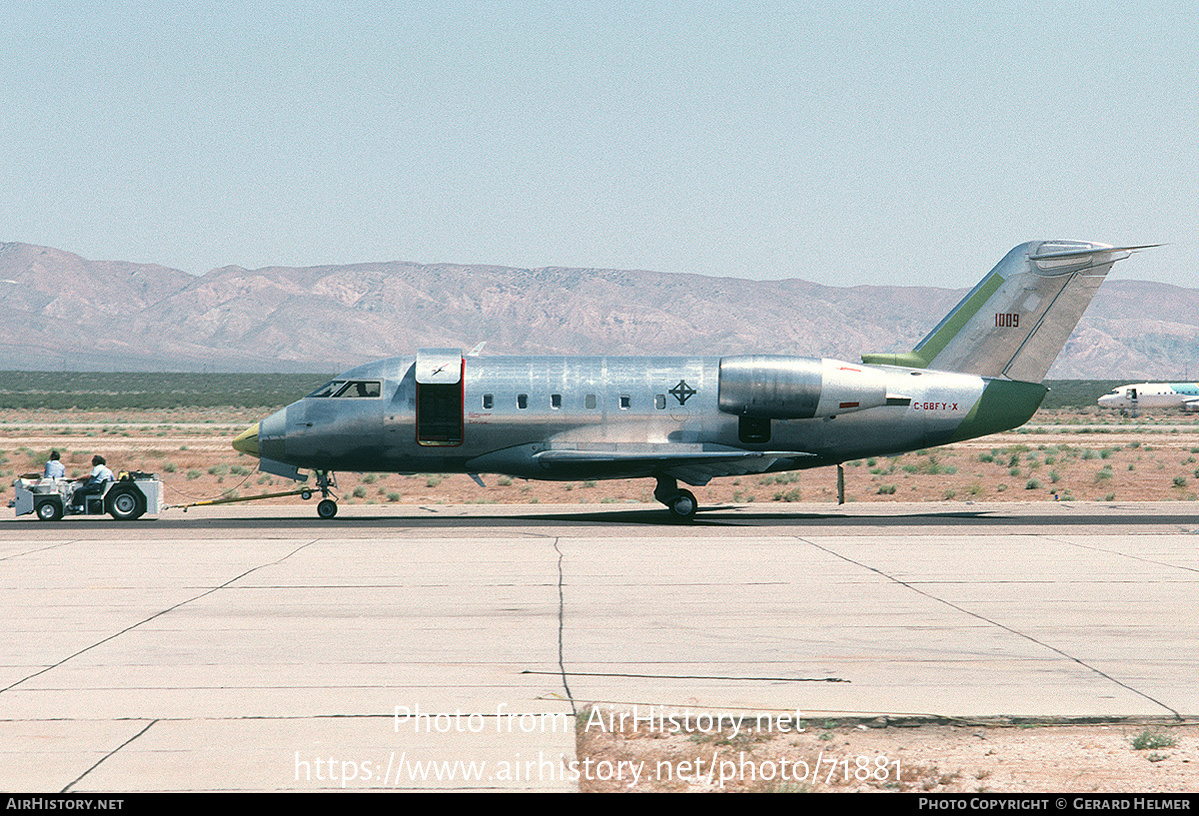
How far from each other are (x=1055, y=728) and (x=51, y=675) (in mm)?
8850

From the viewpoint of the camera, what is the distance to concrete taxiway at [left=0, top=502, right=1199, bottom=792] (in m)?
8.88

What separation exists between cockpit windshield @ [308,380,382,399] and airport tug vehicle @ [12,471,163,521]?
14.6 feet

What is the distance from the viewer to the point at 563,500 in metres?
36.1

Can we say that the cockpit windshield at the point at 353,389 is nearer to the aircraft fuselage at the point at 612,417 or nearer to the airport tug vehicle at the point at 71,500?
the aircraft fuselage at the point at 612,417

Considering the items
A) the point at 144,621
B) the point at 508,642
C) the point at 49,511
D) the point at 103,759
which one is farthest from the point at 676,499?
the point at 103,759

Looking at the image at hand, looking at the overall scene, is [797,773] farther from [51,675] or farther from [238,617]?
[238,617]

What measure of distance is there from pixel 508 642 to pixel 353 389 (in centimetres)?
1610

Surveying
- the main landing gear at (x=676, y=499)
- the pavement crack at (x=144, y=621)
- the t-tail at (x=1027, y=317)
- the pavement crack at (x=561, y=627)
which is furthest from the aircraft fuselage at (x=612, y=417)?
the pavement crack at (x=144, y=621)

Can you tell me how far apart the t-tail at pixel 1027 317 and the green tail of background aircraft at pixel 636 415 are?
179mm

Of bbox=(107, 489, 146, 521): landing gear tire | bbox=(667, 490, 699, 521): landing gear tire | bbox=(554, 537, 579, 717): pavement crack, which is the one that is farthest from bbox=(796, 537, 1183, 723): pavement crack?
bbox=(107, 489, 146, 521): landing gear tire

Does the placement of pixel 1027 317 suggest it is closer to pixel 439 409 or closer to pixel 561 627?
pixel 439 409

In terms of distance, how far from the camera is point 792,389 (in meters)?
27.1

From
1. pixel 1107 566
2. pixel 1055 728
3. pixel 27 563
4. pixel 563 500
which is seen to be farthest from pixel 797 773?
pixel 563 500

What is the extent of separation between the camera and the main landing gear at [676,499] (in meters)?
27.4
